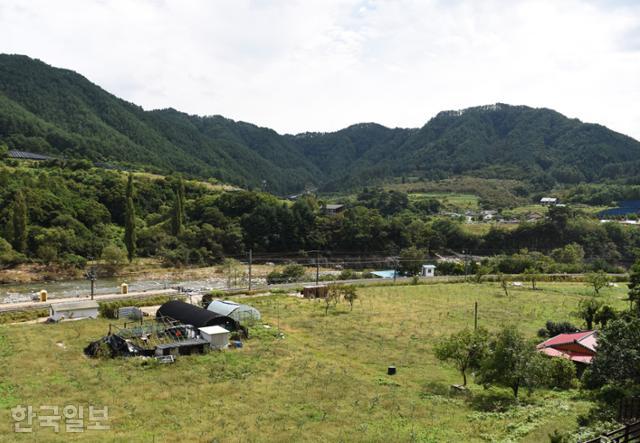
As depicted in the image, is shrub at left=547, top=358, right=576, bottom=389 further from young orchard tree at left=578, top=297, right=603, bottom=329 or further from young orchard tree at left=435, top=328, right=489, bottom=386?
young orchard tree at left=578, top=297, right=603, bottom=329

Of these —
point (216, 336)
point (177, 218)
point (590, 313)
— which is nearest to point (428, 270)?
point (590, 313)

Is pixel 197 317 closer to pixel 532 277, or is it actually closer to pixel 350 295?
pixel 350 295

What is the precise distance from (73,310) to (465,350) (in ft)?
76.2

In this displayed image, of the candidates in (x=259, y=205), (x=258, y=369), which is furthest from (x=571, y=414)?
(x=259, y=205)

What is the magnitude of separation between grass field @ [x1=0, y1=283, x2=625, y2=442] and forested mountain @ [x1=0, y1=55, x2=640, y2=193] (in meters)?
90.6

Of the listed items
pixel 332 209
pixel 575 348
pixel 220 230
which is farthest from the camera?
pixel 332 209

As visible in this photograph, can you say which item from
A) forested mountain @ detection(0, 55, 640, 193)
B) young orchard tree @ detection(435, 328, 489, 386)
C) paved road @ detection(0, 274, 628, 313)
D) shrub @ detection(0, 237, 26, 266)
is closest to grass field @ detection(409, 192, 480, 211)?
forested mountain @ detection(0, 55, 640, 193)

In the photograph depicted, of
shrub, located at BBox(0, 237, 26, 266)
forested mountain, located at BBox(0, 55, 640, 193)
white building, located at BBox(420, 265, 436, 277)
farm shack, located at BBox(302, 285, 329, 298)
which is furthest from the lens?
forested mountain, located at BBox(0, 55, 640, 193)

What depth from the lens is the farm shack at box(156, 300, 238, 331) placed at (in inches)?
1019

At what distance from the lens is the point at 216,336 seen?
23750 mm

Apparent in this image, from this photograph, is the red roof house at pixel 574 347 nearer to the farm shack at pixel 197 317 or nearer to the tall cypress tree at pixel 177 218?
the farm shack at pixel 197 317

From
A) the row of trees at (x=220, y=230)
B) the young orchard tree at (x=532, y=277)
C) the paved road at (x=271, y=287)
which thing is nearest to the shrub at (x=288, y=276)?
the paved road at (x=271, y=287)

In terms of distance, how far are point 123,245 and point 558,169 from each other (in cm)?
12652

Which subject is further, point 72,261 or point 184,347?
point 72,261
